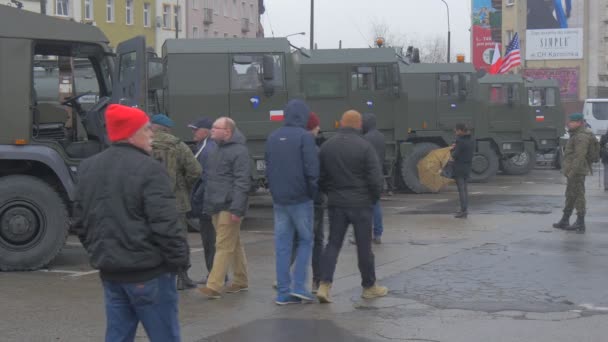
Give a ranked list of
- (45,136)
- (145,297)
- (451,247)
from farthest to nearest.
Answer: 1. (451,247)
2. (45,136)
3. (145,297)

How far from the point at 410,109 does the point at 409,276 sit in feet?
43.1

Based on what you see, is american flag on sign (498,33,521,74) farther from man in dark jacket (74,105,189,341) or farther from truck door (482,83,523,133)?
man in dark jacket (74,105,189,341)

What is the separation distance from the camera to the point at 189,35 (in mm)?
66000

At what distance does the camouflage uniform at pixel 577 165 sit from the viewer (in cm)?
1370

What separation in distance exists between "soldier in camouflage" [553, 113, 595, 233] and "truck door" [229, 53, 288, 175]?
4.64m

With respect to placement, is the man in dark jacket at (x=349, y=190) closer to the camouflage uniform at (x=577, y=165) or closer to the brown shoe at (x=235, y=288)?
the brown shoe at (x=235, y=288)

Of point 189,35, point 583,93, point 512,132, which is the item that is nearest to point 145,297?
point 512,132

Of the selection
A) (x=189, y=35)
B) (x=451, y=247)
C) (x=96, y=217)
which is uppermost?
(x=189, y=35)

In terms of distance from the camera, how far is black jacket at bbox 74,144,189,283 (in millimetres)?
4902

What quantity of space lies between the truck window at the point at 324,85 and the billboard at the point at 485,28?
71.4m

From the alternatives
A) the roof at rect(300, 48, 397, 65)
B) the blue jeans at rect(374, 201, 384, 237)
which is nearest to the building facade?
the roof at rect(300, 48, 397, 65)

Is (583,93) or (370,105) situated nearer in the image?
(370,105)

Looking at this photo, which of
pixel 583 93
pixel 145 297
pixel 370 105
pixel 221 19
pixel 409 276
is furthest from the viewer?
pixel 583 93

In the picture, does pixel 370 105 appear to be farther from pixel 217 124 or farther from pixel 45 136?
pixel 217 124
